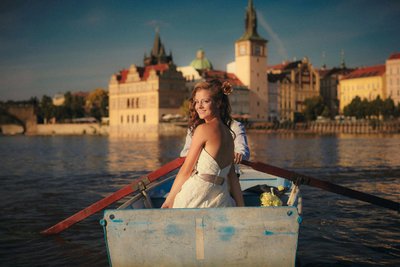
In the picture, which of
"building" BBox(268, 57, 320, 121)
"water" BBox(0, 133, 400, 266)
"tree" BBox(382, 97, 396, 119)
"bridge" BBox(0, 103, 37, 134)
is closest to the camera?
"water" BBox(0, 133, 400, 266)

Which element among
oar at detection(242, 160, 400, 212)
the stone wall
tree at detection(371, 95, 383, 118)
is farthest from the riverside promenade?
oar at detection(242, 160, 400, 212)

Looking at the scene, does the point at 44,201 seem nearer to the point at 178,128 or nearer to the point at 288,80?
the point at 178,128

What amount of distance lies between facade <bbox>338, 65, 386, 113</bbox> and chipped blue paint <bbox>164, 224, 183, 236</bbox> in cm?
12297

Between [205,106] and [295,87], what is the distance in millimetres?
130671

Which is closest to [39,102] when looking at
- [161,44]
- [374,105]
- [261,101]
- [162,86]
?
[161,44]

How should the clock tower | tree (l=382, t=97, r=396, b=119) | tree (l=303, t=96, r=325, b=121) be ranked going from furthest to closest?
1. the clock tower
2. tree (l=303, t=96, r=325, b=121)
3. tree (l=382, t=97, r=396, b=119)

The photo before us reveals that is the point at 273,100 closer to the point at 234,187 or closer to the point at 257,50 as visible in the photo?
the point at 257,50

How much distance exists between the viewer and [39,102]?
511 feet

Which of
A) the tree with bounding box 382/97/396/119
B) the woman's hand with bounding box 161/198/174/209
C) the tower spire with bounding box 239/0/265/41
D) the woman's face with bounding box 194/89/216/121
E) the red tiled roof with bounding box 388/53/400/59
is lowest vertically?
the woman's hand with bounding box 161/198/174/209

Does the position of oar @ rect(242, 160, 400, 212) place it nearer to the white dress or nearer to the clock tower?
the white dress

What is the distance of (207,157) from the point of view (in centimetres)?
539

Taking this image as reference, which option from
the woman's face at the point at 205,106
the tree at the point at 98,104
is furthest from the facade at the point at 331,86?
the woman's face at the point at 205,106

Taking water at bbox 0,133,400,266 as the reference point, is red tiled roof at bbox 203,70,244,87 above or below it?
above

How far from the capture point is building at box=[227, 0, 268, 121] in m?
126
